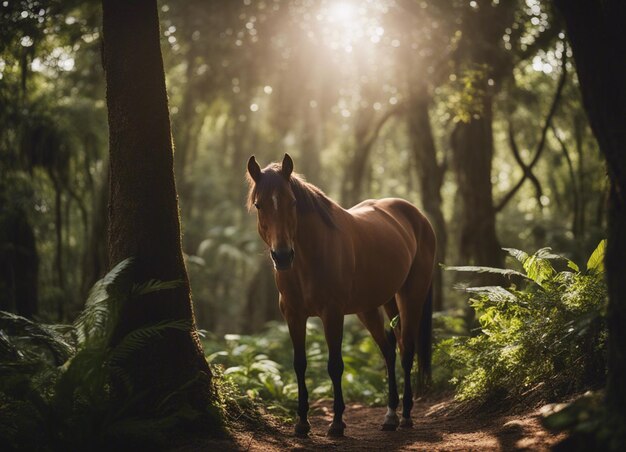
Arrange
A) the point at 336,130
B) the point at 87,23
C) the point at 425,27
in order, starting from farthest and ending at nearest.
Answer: the point at 336,130 < the point at 425,27 < the point at 87,23

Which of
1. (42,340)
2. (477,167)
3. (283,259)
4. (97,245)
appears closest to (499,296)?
(283,259)

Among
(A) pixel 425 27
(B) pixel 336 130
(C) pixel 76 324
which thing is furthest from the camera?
(B) pixel 336 130

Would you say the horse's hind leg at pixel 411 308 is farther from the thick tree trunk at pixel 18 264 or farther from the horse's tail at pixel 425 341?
the thick tree trunk at pixel 18 264

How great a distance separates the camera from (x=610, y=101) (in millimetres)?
3295

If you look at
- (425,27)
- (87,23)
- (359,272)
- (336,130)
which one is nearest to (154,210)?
(359,272)

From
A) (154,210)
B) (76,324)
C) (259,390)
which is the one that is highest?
(154,210)

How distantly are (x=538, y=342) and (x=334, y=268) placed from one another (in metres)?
1.85

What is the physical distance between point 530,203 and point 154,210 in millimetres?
27029

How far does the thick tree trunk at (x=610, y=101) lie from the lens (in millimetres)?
3180

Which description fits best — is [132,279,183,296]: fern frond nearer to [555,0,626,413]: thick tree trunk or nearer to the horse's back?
the horse's back

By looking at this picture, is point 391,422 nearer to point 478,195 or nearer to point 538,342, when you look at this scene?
point 538,342

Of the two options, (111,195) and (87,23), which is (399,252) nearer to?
(111,195)

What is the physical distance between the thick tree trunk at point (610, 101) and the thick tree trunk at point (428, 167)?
7.87 meters

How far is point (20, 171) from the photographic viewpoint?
1109cm
